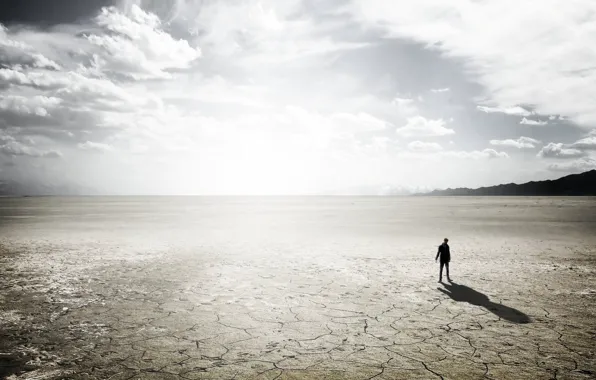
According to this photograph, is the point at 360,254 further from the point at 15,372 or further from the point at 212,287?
the point at 15,372

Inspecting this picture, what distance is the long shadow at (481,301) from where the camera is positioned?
852cm

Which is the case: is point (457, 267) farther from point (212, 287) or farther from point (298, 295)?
point (212, 287)

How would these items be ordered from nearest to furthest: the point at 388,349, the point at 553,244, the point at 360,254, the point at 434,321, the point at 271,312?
1. the point at 388,349
2. the point at 434,321
3. the point at 271,312
4. the point at 360,254
5. the point at 553,244

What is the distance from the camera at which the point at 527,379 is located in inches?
224

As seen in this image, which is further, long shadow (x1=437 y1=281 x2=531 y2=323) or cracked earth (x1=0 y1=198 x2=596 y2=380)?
long shadow (x1=437 y1=281 x2=531 y2=323)

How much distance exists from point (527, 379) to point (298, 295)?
6113mm

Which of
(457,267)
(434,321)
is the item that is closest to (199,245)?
(457,267)

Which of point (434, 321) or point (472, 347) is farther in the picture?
point (434, 321)

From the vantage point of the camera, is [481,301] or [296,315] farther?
[481,301]

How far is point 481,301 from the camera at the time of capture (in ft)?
32.3

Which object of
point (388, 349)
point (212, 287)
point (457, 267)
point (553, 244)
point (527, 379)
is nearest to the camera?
point (527, 379)

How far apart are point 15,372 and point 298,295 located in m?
6.63

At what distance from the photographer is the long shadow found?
852cm

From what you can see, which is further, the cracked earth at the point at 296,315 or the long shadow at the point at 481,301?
the long shadow at the point at 481,301
